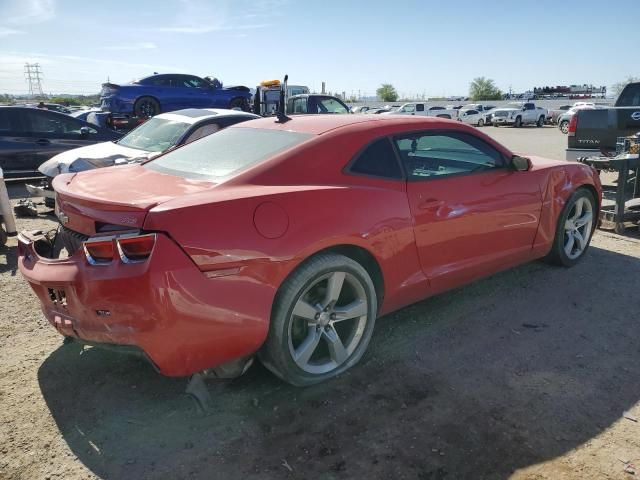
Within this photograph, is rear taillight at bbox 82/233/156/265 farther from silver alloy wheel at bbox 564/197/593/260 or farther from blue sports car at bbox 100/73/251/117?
blue sports car at bbox 100/73/251/117

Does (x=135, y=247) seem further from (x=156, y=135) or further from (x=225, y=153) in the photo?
(x=156, y=135)

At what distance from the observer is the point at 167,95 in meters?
15.3

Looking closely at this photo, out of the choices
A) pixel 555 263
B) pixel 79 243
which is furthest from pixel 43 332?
pixel 555 263

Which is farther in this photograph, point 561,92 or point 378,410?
point 561,92

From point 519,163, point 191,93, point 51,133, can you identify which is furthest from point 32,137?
point 519,163

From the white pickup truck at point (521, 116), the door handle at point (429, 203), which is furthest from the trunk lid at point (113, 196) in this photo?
the white pickup truck at point (521, 116)

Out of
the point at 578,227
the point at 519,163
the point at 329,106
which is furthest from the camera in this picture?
the point at 329,106

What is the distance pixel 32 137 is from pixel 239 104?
827cm

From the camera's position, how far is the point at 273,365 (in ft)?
8.85

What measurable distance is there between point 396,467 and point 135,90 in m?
14.8

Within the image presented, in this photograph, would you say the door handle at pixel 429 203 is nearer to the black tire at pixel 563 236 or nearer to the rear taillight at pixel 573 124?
the black tire at pixel 563 236

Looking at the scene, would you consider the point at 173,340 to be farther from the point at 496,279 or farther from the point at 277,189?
the point at 496,279

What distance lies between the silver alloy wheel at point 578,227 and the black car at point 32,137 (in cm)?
851

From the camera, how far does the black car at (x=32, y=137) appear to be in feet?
29.2
